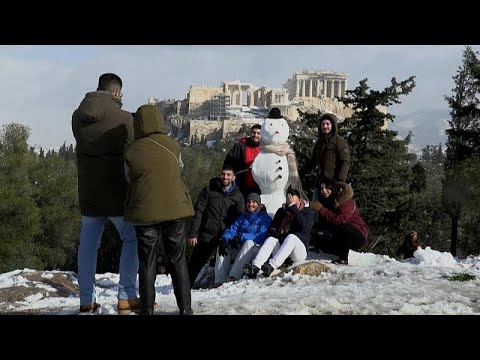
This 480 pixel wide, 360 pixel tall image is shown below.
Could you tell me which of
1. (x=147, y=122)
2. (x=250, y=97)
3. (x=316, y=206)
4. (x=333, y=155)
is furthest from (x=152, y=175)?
(x=250, y=97)

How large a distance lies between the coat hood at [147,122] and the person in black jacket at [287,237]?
119 inches

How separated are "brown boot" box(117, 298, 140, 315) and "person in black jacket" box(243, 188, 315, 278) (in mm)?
2272

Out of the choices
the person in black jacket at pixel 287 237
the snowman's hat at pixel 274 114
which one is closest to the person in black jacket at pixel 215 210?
the person in black jacket at pixel 287 237

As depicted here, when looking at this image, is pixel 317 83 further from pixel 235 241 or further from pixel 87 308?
pixel 87 308

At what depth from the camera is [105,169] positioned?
566cm

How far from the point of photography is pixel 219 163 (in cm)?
4384

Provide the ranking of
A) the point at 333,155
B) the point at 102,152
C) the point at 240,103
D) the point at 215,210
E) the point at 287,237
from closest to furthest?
the point at 102,152
the point at 287,237
the point at 215,210
the point at 333,155
the point at 240,103

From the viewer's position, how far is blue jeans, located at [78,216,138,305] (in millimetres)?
5699

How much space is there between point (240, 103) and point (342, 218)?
135478mm

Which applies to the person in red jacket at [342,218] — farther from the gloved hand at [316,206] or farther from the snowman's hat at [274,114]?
the snowman's hat at [274,114]

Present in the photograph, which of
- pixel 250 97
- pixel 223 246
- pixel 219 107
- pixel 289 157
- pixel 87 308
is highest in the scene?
pixel 250 97
